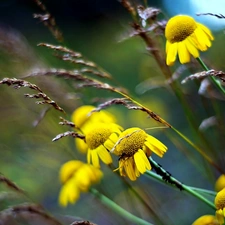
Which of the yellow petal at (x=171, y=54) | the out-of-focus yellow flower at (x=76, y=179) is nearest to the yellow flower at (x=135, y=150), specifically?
the yellow petal at (x=171, y=54)

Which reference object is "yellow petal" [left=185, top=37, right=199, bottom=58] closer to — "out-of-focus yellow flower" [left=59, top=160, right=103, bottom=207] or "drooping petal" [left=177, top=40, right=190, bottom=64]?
"drooping petal" [left=177, top=40, right=190, bottom=64]

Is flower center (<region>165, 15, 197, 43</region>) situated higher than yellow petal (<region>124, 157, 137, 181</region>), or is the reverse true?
flower center (<region>165, 15, 197, 43</region>)

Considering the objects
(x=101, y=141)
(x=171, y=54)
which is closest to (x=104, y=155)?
(x=101, y=141)

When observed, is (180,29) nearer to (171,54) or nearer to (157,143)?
(171,54)

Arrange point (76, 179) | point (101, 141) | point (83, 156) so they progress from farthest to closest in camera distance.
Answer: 1. point (83, 156)
2. point (76, 179)
3. point (101, 141)

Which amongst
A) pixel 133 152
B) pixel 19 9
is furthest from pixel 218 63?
pixel 19 9

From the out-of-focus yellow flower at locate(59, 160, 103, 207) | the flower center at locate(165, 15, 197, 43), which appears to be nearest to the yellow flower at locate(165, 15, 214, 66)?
the flower center at locate(165, 15, 197, 43)
